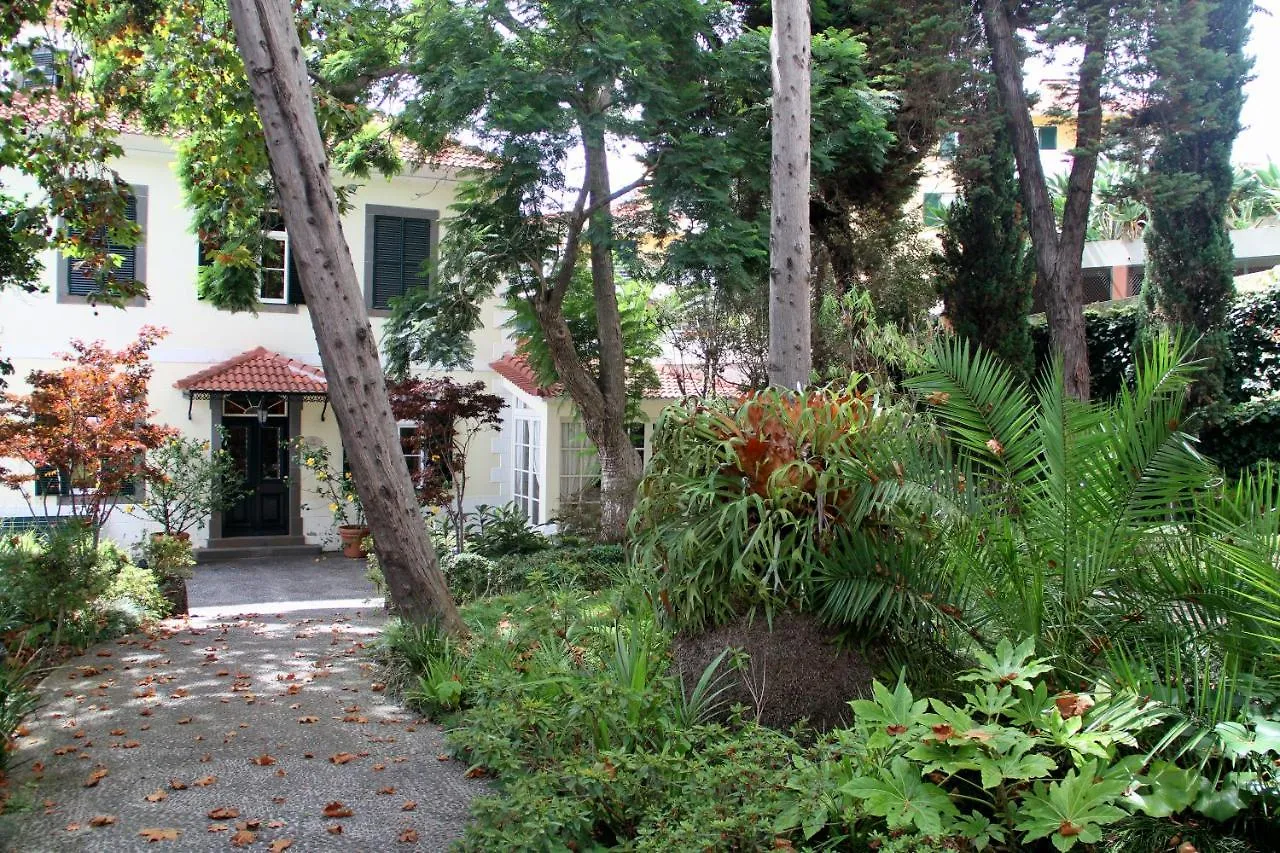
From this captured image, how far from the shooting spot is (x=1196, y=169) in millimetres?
12914

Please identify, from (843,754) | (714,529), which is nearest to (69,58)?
(714,529)

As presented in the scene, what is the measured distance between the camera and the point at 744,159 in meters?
11.6

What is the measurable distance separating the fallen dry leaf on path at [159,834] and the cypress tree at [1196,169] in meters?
12.3

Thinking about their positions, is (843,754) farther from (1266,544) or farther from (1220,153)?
(1220,153)

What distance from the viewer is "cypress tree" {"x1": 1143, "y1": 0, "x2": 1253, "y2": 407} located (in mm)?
12047

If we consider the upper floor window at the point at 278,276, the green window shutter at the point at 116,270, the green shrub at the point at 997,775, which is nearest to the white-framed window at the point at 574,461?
the upper floor window at the point at 278,276

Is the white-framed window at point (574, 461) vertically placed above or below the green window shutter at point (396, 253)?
below

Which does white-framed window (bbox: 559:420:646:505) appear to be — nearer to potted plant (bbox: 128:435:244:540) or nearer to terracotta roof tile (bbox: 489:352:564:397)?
terracotta roof tile (bbox: 489:352:564:397)

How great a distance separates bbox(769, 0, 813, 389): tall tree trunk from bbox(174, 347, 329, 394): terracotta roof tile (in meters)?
10.4

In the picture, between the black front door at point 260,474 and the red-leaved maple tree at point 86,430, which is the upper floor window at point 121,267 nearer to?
the black front door at point 260,474

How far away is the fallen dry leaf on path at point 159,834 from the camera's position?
4.29 m

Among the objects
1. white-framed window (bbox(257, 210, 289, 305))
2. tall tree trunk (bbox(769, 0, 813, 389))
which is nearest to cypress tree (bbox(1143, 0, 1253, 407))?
tall tree trunk (bbox(769, 0, 813, 389))

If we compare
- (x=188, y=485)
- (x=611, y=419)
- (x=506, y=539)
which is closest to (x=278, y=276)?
(x=188, y=485)

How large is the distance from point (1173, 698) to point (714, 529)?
2177 millimetres
